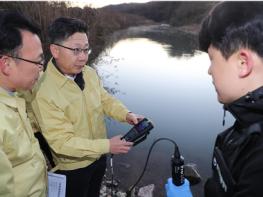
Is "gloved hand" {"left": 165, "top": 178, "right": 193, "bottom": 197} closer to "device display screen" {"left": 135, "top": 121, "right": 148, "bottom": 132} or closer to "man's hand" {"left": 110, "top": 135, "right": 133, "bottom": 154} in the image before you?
"man's hand" {"left": 110, "top": 135, "right": 133, "bottom": 154}

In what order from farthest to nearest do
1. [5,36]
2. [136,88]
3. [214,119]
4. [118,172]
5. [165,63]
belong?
1. [165,63]
2. [136,88]
3. [214,119]
4. [118,172]
5. [5,36]

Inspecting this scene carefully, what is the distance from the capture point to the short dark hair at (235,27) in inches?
37.9

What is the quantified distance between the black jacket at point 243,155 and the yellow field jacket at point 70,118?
1099 mm

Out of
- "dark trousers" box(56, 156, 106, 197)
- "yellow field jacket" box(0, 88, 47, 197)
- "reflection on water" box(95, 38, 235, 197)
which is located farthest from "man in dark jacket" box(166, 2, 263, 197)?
"reflection on water" box(95, 38, 235, 197)

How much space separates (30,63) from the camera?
5.72 ft

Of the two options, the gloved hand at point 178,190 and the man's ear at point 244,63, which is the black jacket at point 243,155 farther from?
the gloved hand at point 178,190

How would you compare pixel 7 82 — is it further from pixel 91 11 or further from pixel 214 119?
pixel 91 11

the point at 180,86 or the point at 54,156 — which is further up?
the point at 54,156

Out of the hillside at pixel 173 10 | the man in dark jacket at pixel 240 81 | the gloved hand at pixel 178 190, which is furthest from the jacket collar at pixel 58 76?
the hillside at pixel 173 10

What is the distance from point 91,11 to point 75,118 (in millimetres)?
7254

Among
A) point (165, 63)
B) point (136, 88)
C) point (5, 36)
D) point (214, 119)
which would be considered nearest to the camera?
point (5, 36)

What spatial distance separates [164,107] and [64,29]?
163 inches

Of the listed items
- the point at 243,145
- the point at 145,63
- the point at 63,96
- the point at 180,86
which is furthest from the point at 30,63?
the point at 145,63

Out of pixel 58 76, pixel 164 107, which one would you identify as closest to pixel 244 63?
pixel 58 76
